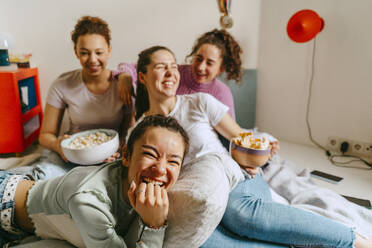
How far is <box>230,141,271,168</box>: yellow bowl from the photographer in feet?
3.66

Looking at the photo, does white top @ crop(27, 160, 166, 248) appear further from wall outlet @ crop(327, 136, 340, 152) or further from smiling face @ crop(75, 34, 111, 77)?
wall outlet @ crop(327, 136, 340, 152)

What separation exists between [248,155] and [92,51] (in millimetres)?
967

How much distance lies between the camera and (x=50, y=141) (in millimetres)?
1501

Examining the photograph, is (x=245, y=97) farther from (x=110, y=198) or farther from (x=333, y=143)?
(x=110, y=198)

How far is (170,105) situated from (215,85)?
0.47 m

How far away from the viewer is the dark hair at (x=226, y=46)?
1729 millimetres

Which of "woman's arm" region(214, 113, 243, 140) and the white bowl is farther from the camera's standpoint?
"woman's arm" region(214, 113, 243, 140)

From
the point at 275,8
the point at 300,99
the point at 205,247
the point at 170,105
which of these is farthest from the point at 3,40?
the point at 300,99

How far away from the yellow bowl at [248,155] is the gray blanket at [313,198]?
0.37 metres

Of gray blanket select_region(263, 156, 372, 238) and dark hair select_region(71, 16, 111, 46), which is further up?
dark hair select_region(71, 16, 111, 46)

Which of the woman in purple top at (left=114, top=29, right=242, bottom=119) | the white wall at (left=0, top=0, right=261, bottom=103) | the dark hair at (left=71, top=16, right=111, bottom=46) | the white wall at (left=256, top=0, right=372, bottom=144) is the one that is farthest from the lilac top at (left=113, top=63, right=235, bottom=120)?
the white wall at (left=256, top=0, right=372, bottom=144)

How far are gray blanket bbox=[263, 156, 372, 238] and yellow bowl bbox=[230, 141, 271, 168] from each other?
368 millimetres

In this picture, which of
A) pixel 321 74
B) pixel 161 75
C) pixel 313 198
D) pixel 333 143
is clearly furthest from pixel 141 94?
pixel 333 143

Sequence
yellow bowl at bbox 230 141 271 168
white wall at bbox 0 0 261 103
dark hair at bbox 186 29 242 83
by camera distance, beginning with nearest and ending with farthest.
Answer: yellow bowl at bbox 230 141 271 168 → dark hair at bbox 186 29 242 83 → white wall at bbox 0 0 261 103
